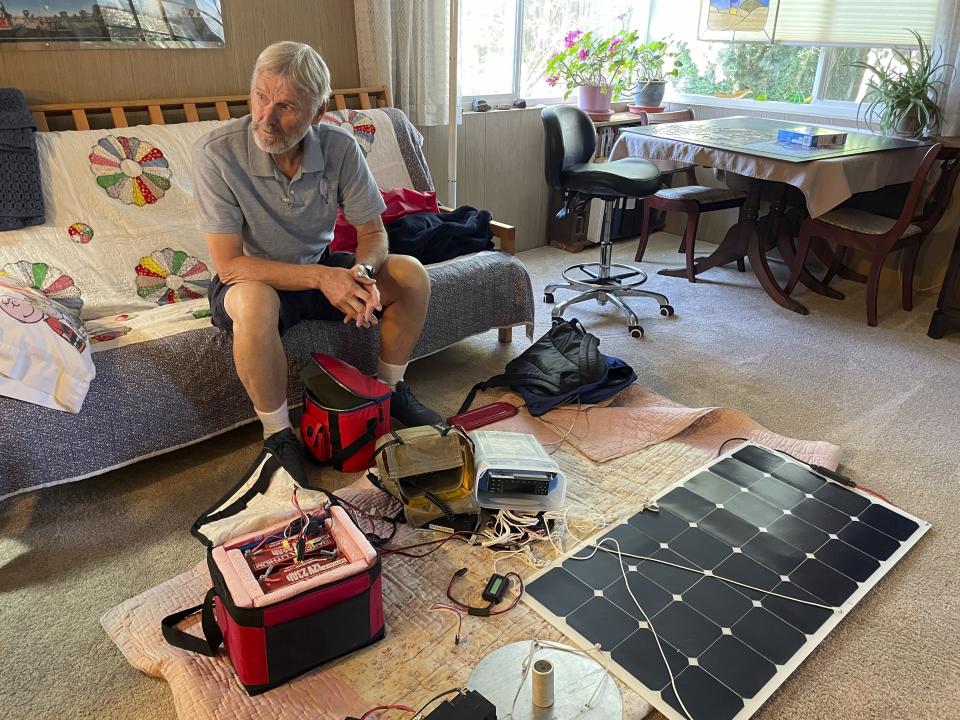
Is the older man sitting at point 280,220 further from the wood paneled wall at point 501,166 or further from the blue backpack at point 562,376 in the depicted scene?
the wood paneled wall at point 501,166

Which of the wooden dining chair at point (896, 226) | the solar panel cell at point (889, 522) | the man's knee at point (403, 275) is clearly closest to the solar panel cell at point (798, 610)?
the solar panel cell at point (889, 522)

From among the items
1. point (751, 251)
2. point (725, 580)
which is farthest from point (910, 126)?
point (725, 580)

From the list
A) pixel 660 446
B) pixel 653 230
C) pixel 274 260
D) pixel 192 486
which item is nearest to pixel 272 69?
pixel 274 260

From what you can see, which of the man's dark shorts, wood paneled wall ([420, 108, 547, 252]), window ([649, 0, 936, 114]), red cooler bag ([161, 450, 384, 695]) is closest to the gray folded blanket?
the man's dark shorts

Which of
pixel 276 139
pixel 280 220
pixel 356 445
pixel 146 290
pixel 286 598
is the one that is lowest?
pixel 356 445

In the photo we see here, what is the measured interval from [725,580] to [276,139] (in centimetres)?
152

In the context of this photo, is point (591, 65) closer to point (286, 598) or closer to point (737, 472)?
point (737, 472)

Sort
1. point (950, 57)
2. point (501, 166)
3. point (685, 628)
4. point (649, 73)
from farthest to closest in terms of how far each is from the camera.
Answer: point (649, 73) < point (501, 166) < point (950, 57) < point (685, 628)

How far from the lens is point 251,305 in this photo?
1.82m

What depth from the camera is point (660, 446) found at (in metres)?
2.11

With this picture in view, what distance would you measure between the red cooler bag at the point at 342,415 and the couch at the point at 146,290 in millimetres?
162

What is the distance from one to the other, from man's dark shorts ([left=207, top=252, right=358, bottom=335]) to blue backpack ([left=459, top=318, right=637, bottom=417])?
1.76 feet

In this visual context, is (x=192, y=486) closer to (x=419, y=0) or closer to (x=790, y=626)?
(x=790, y=626)

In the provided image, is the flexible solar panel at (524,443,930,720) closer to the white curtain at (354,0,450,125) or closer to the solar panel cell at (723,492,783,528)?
the solar panel cell at (723,492,783,528)
